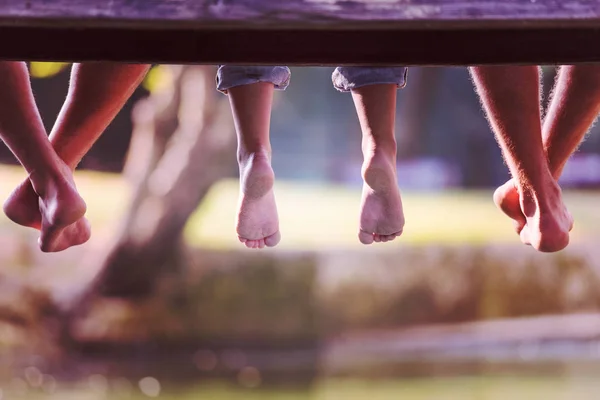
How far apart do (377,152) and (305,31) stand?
59cm

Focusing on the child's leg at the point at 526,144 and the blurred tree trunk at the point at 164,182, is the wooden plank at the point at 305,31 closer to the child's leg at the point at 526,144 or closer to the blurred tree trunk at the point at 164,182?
the child's leg at the point at 526,144

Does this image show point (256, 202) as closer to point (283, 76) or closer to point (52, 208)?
point (283, 76)

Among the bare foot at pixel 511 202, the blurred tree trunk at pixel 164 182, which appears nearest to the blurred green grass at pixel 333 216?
the blurred tree trunk at pixel 164 182

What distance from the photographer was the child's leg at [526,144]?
50.4 inches

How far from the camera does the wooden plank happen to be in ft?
2.91

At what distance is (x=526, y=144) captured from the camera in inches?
52.9

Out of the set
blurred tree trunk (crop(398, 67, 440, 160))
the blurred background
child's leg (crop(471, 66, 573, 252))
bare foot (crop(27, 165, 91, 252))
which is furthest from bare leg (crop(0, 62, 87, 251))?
blurred tree trunk (crop(398, 67, 440, 160))

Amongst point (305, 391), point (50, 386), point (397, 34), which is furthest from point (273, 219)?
point (50, 386)

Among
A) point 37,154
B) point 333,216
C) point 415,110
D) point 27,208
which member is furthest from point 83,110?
point 415,110

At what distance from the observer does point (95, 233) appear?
541 cm

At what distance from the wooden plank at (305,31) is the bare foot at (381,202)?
20.0 inches

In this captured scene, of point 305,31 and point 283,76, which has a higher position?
point 283,76

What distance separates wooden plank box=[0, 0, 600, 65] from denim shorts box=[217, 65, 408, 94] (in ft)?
1.44

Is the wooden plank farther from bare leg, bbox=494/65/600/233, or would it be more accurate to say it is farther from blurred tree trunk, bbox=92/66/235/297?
blurred tree trunk, bbox=92/66/235/297
